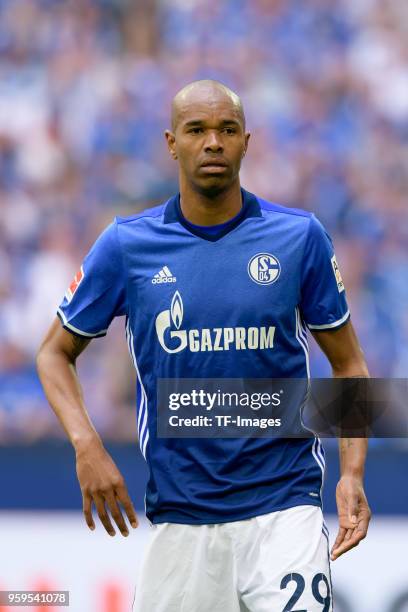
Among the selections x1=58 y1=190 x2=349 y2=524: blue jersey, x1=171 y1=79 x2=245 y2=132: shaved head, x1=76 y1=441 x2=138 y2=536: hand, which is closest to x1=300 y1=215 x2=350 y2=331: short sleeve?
x1=58 y1=190 x2=349 y2=524: blue jersey

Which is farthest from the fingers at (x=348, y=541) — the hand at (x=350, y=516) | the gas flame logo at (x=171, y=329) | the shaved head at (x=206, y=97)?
the shaved head at (x=206, y=97)

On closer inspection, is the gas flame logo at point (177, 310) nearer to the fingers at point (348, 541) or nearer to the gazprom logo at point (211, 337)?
the gazprom logo at point (211, 337)

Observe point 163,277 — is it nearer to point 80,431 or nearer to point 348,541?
point 80,431

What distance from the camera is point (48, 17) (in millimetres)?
9859

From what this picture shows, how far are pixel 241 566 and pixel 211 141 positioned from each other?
1.41 meters

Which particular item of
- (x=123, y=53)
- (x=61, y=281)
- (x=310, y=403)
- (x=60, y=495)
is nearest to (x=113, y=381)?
(x=61, y=281)

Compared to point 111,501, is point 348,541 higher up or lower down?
lower down

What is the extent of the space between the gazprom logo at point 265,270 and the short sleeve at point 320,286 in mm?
99

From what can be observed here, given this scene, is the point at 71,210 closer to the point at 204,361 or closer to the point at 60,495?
the point at 60,495

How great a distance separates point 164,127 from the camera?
932 centimetres

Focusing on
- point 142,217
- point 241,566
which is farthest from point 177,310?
point 241,566

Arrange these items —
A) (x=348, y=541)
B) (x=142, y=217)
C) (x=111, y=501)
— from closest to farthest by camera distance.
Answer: (x=348, y=541) → (x=111, y=501) → (x=142, y=217)

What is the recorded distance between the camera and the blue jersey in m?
4.03

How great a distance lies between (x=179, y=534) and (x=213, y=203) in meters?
1.14
